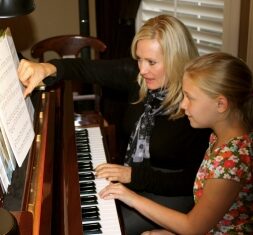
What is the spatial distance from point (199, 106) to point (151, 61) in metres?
0.42

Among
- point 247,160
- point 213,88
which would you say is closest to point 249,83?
point 213,88

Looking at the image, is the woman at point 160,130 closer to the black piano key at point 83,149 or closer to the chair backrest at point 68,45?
the black piano key at point 83,149

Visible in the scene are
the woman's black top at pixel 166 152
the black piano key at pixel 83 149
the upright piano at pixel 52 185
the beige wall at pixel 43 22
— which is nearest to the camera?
the upright piano at pixel 52 185

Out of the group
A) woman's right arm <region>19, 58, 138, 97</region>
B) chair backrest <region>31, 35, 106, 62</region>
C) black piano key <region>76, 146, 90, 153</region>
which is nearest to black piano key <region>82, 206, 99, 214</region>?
black piano key <region>76, 146, 90, 153</region>

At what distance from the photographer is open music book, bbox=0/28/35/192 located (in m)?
1.09

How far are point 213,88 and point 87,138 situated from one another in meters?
0.75

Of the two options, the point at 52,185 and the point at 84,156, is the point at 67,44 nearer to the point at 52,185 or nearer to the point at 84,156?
the point at 84,156

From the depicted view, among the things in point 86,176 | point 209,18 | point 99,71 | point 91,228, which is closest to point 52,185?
point 91,228

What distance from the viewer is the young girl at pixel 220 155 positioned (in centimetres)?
135

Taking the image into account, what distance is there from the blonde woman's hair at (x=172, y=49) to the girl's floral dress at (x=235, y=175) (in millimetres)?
337

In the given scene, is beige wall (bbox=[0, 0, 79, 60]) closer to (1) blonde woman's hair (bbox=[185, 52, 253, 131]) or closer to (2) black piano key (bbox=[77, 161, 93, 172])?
(2) black piano key (bbox=[77, 161, 93, 172])

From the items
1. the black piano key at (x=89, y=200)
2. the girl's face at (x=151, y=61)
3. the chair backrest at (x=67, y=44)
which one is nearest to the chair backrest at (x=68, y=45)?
the chair backrest at (x=67, y=44)

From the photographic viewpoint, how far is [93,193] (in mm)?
1533

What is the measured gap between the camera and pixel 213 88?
1.38 meters
